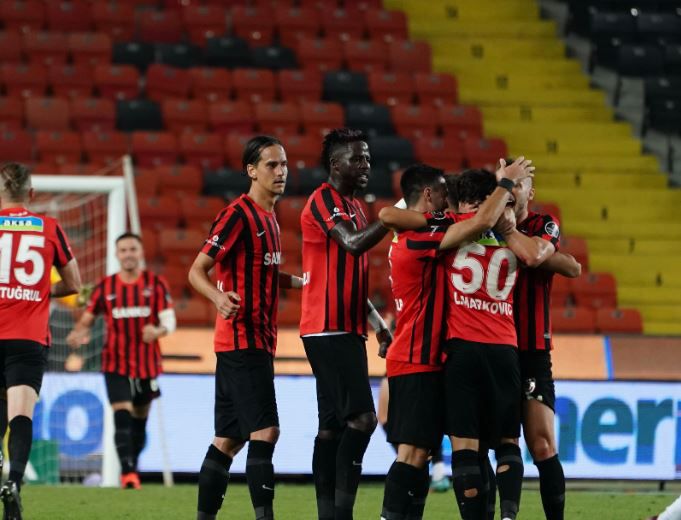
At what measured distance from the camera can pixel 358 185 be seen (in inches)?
257

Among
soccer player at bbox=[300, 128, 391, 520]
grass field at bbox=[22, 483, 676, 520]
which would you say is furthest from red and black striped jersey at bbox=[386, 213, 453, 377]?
grass field at bbox=[22, 483, 676, 520]

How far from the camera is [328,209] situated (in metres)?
6.34

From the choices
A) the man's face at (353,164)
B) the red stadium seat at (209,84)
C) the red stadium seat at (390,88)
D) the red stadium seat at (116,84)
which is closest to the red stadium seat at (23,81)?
the red stadium seat at (116,84)

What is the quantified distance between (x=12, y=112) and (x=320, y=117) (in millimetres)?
4067

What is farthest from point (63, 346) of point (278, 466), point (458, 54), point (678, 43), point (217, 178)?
point (678, 43)

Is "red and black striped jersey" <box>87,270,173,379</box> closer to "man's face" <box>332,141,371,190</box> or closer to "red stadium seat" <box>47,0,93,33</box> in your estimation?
"man's face" <box>332,141,371,190</box>

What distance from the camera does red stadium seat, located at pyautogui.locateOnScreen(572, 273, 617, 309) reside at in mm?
15227

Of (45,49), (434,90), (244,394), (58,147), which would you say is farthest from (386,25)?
(244,394)

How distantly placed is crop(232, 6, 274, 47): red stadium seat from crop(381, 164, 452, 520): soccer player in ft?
43.9

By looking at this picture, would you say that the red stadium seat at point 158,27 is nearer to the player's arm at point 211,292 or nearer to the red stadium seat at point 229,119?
the red stadium seat at point 229,119

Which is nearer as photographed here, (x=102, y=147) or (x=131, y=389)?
(x=131, y=389)

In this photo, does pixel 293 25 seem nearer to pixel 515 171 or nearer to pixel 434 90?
pixel 434 90

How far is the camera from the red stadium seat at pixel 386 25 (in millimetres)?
19875

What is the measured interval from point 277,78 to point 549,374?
12240 millimetres
